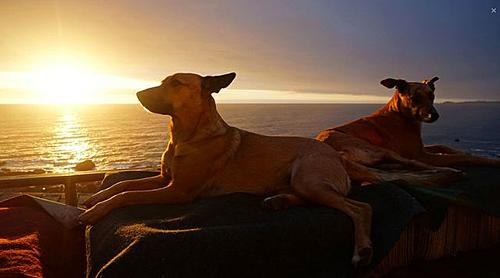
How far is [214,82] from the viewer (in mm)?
4254

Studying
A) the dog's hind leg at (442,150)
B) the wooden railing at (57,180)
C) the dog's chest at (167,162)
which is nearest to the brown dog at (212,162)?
the dog's chest at (167,162)

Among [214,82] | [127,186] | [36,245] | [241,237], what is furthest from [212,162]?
[36,245]

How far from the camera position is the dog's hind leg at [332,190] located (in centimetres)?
279

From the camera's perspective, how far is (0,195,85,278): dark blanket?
111 inches

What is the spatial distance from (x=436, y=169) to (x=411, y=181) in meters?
1.10

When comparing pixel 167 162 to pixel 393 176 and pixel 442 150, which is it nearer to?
pixel 393 176

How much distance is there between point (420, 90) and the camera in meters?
6.12

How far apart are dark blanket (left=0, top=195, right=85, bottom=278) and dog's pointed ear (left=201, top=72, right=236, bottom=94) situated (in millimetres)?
2055

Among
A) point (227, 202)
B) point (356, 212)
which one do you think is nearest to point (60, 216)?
point (227, 202)

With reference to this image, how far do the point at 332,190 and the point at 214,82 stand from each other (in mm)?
1851

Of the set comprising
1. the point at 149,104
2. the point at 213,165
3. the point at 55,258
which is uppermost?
the point at 149,104

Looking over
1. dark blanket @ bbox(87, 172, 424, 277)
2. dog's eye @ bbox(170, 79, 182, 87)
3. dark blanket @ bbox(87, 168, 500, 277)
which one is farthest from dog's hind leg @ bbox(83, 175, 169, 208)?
dog's eye @ bbox(170, 79, 182, 87)

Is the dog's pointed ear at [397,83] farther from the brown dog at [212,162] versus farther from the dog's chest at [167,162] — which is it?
the dog's chest at [167,162]

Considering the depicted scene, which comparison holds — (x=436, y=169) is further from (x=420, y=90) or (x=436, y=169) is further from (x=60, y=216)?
(x=60, y=216)
